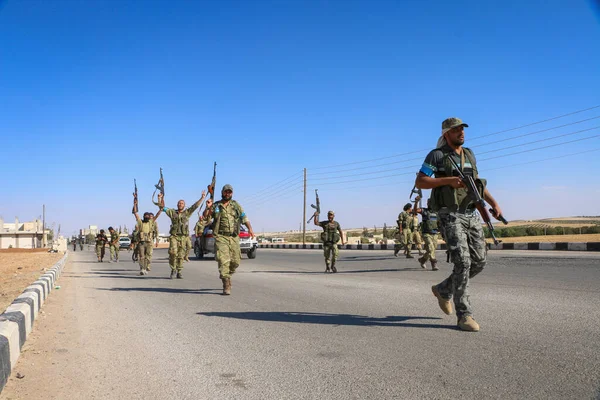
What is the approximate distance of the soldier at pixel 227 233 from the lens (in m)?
9.22

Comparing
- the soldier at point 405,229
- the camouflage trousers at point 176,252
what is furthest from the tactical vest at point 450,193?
the soldier at point 405,229

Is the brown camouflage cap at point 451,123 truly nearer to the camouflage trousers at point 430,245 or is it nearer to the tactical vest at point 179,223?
the camouflage trousers at point 430,245

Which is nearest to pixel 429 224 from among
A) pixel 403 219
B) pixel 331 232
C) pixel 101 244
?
pixel 331 232

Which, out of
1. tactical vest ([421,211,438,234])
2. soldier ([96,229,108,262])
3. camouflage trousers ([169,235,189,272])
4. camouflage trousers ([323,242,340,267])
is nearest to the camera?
camouflage trousers ([169,235,189,272])

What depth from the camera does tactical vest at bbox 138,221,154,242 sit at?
15.9 m

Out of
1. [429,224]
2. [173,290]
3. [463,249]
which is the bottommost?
[173,290]

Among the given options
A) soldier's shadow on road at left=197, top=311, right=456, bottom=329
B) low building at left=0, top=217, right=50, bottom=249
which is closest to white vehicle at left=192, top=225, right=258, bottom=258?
soldier's shadow on road at left=197, top=311, right=456, bottom=329

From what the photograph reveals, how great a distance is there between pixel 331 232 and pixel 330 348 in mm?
9724

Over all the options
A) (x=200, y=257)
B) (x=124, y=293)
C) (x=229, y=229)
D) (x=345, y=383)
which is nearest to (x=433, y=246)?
(x=229, y=229)

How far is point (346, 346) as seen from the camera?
454cm

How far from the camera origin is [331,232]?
1418 cm

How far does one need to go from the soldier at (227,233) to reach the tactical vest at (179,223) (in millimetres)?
4088

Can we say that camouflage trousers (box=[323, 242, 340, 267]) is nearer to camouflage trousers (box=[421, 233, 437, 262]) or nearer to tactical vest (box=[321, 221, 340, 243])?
tactical vest (box=[321, 221, 340, 243])

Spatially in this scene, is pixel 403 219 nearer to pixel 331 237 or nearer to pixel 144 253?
pixel 331 237
